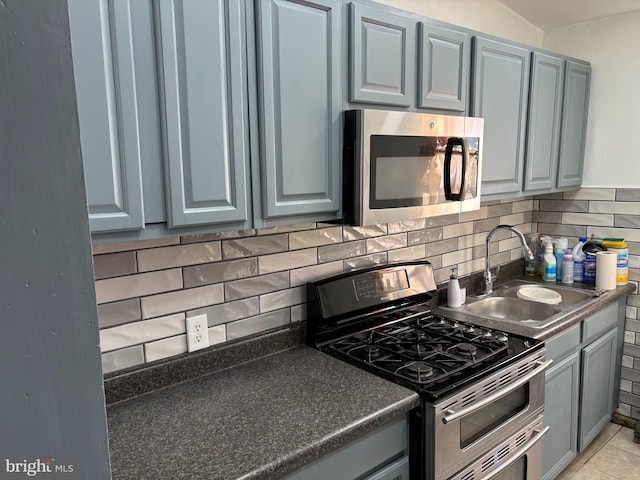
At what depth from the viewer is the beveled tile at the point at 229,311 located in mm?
1573

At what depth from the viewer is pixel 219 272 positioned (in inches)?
62.6

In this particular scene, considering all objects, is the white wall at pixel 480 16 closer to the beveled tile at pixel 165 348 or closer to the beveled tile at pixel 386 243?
the beveled tile at pixel 386 243

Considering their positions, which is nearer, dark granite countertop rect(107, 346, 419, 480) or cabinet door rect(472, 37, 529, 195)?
dark granite countertop rect(107, 346, 419, 480)

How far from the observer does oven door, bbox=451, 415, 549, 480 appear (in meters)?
1.56

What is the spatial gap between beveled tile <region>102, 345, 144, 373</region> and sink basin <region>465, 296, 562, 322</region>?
1599 millimetres

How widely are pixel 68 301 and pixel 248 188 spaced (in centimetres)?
78

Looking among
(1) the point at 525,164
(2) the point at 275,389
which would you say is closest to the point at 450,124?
(1) the point at 525,164

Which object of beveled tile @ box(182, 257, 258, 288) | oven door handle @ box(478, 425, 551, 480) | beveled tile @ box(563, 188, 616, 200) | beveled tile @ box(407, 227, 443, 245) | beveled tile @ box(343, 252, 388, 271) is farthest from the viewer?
beveled tile @ box(563, 188, 616, 200)

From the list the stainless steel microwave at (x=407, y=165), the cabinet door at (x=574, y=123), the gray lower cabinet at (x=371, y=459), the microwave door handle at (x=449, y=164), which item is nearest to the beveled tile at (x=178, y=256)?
the stainless steel microwave at (x=407, y=165)

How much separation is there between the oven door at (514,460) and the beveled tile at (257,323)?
2.56ft

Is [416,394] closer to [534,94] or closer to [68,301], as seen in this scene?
[68,301]

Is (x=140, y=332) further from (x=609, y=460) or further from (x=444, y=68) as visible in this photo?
(x=609, y=460)

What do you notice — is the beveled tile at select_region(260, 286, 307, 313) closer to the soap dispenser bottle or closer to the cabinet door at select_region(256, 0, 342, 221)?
the cabinet door at select_region(256, 0, 342, 221)

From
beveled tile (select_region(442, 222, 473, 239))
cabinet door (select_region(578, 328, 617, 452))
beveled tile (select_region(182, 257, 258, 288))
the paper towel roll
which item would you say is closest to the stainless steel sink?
the paper towel roll
